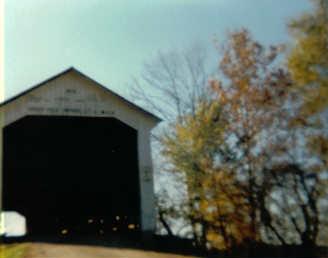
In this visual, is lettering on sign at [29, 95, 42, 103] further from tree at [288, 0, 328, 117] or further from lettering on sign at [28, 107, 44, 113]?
tree at [288, 0, 328, 117]

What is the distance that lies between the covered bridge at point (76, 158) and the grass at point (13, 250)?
→ 3756mm

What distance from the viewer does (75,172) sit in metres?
21.3

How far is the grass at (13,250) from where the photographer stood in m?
12.8

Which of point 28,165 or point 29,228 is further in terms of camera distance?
point 29,228

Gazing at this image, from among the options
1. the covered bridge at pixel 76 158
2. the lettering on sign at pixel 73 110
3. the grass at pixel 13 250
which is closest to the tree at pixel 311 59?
the covered bridge at pixel 76 158

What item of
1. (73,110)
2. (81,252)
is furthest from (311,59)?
(81,252)

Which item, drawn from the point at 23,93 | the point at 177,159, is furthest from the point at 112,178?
the point at 23,93

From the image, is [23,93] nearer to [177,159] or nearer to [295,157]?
[177,159]

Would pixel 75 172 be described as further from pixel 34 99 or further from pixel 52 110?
pixel 34 99

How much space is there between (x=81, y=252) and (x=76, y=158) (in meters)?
7.64

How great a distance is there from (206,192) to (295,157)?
3.82 m

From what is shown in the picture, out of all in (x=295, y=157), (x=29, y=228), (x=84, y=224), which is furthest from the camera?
(x=29, y=228)

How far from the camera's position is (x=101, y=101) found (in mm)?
17391

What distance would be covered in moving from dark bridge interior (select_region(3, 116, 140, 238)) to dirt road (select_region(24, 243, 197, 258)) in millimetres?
3647
